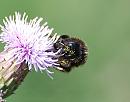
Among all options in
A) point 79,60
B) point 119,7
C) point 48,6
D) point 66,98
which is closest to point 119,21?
point 119,7

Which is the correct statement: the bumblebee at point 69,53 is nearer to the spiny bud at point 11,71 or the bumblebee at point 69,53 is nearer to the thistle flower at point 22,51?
the thistle flower at point 22,51

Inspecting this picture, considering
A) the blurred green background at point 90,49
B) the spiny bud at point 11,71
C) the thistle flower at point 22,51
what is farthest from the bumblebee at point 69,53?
the blurred green background at point 90,49

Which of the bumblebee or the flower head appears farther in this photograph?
the bumblebee

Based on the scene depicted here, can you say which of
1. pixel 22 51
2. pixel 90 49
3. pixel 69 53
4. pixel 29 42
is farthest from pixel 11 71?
pixel 90 49

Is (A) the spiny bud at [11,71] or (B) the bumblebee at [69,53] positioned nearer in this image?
(A) the spiny bud at [11,71]

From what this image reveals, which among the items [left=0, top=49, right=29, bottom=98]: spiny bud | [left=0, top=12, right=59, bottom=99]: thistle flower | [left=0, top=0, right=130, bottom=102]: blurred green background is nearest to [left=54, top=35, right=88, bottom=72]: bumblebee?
[left=0, top=12, right=59, bottom=99]: thistle flower

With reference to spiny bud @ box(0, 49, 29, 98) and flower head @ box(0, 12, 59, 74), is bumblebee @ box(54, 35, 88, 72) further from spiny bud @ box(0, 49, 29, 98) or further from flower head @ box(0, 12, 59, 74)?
spiny bud @ box(0, 49, 29, 98)
